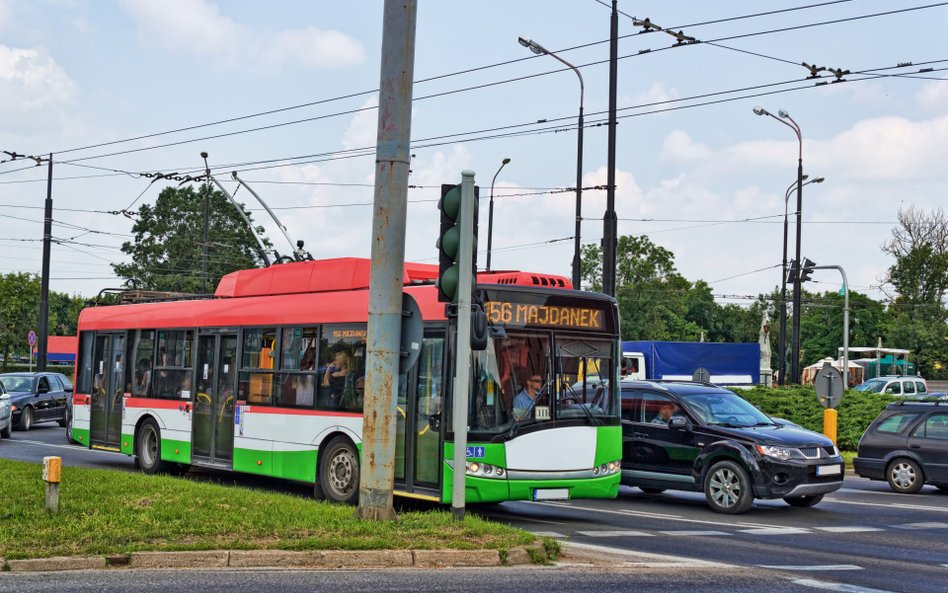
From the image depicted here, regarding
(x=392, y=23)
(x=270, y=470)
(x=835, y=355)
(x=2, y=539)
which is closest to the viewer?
(x=2, y=539)

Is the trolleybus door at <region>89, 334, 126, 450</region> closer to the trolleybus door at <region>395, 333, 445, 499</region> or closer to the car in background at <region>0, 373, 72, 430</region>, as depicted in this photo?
the trolleybus door at <region>395, 333, 445, 499</region>

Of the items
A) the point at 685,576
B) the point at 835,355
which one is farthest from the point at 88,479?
the point at 835,355

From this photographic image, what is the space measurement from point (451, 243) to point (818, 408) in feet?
63.5

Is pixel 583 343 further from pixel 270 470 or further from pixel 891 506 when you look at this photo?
pixel 891 506

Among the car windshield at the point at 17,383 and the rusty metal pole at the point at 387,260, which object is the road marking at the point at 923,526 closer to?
the rusty metal pole at the point at 387,260

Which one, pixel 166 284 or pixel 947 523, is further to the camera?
pixel 166 284

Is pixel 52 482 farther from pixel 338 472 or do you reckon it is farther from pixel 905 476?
pixel 905 476

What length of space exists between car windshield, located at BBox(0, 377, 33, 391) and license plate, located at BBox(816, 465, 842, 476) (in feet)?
81.1

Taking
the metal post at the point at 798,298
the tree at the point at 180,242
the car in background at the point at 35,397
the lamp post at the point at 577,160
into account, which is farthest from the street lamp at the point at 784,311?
the tree at the point at 180,242

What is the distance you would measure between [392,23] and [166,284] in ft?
220

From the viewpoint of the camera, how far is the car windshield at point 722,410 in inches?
658

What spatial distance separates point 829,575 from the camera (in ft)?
34.8

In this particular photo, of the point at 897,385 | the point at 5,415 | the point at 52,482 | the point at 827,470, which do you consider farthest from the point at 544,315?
the point at 897,385

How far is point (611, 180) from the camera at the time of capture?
23.1 m
